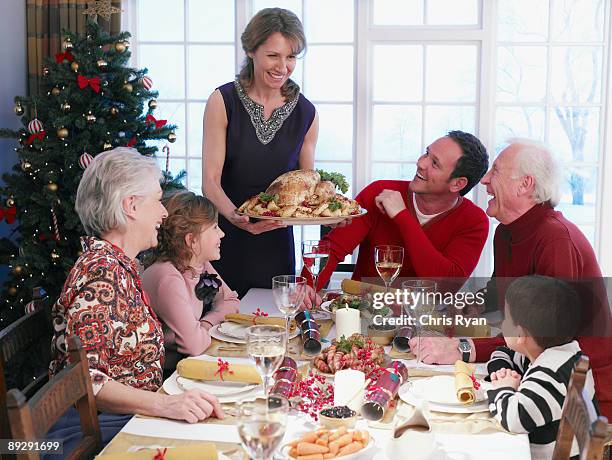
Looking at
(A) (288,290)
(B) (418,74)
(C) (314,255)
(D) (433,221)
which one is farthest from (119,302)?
(B) (418,74)

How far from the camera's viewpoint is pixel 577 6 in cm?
427

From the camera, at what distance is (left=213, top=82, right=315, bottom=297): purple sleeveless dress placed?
3131 millimetres

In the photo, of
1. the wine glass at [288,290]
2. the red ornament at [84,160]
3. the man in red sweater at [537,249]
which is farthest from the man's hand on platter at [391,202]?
the red ornament at [84,160]

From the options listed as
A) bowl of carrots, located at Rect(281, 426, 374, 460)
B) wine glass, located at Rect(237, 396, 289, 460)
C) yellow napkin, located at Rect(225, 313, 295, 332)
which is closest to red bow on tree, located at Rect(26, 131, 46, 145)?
yellow napkin, located at Rect(225, 313, 295, 332)

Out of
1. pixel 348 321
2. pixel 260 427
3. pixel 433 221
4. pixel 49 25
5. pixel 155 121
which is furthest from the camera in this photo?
pixel 49 25

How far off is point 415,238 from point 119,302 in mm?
1229

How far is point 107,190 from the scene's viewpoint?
6.48 ft

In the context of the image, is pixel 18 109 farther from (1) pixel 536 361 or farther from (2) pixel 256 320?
(1) pixel 536 361

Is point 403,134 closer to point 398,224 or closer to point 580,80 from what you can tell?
point 580,80

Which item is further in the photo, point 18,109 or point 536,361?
point 18,109

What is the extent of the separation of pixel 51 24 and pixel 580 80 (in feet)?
10.1

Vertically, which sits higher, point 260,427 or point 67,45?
point 67,45

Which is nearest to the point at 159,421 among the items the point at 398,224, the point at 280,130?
the point at 398,224

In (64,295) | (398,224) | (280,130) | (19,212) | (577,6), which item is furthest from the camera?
(577,6)
